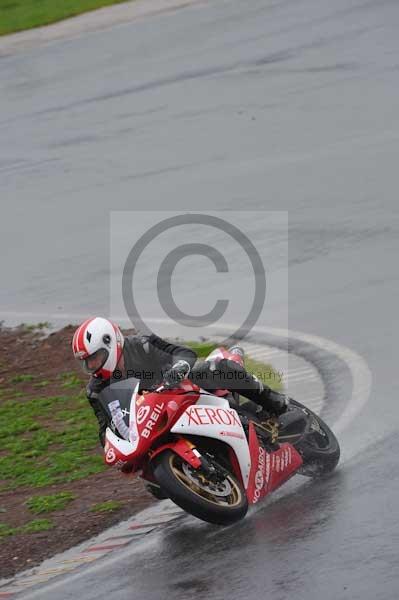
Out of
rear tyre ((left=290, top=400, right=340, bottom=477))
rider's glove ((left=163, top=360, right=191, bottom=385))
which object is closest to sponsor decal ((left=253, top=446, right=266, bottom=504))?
rear tyre ((left=290, top=400, right=340, bottom=477))

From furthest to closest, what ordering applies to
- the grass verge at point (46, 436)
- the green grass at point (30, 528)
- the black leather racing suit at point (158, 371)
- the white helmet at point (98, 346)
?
the grass verge at point (46, 436), the green grass at point (30, 528), the black leather racing suit at point (158, 371), the white helmet at point (98, 346)

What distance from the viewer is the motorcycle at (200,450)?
8.27 m

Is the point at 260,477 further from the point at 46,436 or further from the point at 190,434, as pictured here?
the point at 46,436

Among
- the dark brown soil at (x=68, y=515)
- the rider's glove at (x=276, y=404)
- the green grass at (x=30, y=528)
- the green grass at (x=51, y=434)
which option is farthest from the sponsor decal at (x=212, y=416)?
the green grass at (x=51, y=434)

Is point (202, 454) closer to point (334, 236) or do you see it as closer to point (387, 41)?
point (334, 236)

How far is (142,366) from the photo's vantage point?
9.08 metres

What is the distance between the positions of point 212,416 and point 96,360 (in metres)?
0.94

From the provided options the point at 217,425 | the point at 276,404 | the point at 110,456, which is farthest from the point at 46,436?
the point at 217,425

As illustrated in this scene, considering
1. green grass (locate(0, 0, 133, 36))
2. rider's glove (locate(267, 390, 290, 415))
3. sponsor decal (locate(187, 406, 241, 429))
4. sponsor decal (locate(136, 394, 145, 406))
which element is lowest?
green grass (locate(0, 0, 133, 36))

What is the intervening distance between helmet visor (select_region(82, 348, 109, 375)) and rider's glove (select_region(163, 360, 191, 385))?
510mm

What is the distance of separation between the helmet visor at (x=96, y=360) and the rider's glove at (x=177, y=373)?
1.67ft

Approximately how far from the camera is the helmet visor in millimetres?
8711

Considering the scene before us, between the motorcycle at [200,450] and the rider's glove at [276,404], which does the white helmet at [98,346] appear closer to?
the motorcycle at [200,450]

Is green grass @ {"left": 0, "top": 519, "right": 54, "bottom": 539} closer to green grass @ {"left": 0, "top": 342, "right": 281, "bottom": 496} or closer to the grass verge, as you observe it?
the grass verge
